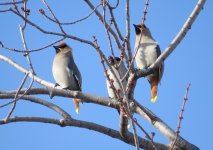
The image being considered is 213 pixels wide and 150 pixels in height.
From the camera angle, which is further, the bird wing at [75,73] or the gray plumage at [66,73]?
the bird wing at [75,73]

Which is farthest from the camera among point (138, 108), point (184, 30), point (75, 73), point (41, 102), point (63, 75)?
point (75, 73)

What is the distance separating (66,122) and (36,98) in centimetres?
38

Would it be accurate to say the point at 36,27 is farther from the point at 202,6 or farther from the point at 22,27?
the point at 202,6

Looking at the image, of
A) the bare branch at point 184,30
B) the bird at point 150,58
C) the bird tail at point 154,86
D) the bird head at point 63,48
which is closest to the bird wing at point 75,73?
the bird head at point 63,48

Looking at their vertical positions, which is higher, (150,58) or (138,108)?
(138,108)

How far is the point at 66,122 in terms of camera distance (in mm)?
4512

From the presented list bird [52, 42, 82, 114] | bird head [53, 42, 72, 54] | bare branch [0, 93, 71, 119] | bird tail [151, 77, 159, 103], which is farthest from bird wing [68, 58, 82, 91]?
bare branch [0, 93, 71, 119]

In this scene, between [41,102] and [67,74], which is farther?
[67,74]

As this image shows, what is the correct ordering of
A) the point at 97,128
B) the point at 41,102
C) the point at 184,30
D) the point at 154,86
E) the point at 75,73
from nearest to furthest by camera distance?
the point at 184,30
the point at 97,128
the point at 41,102
the point at 154,86
the point at 75,73

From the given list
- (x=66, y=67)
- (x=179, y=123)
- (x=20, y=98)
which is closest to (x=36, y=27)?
(x=20, y=98)

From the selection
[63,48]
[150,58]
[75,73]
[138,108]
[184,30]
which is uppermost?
[184,30]

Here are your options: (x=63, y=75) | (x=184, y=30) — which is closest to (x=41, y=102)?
(x=184, y=30)

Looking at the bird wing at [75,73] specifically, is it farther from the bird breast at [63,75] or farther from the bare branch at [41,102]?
the bare branch at [41,102]

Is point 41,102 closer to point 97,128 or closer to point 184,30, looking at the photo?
point 97,128
